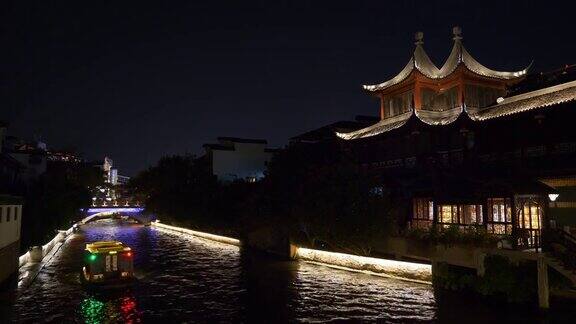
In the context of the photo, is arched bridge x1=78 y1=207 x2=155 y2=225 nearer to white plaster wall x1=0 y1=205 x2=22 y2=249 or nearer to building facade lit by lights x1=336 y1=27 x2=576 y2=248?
building facade lit by lights x1=336 y1=27 x2=576 y2=248

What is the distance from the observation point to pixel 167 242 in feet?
171

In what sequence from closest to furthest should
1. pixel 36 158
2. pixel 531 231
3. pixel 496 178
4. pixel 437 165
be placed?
pixel 531 231 < pixel 496 178 < pixel 437 165 < pixel 36 158

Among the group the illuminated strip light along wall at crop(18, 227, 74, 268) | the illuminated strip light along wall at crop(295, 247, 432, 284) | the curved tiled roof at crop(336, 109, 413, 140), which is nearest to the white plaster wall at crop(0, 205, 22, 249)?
the illuminated strip light along wall at crop(18, 227, 74, 268)

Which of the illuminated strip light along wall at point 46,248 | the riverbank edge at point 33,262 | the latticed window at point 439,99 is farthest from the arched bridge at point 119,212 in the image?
the latticed window at point 439,99

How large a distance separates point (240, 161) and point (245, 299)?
176 ft

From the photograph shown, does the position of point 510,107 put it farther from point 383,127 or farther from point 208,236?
point 208,236

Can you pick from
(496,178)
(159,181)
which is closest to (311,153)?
(496,178)

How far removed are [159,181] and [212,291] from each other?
188 ft

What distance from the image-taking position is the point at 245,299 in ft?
73.5

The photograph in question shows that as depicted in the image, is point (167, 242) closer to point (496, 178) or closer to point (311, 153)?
point (311, 153)

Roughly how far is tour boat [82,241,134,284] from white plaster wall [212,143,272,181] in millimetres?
48381

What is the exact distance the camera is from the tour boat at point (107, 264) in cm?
2355

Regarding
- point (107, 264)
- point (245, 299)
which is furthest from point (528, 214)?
point (107, 264)

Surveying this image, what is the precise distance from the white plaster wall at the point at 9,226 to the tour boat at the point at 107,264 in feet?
13.5
